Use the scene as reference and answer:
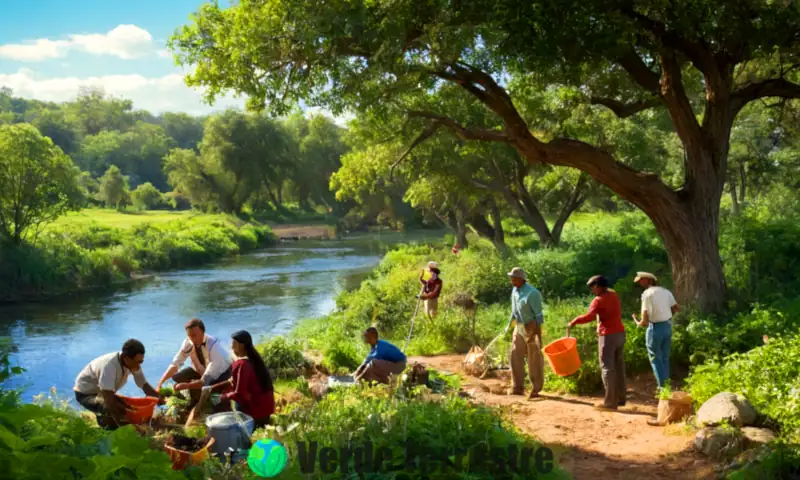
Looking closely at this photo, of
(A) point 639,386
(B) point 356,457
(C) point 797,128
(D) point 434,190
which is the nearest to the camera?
(B) point 356,457

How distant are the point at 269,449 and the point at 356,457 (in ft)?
2.22

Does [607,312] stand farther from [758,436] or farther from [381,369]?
[381,369]

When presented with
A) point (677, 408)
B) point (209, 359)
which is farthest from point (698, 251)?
point (209, 359)

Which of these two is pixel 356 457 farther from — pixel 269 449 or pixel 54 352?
pixel 54 352

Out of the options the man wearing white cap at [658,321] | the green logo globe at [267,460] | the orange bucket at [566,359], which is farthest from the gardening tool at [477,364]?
the green logo globe at [267,460]

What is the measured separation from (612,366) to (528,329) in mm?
1262

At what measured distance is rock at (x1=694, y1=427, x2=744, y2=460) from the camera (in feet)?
21.2

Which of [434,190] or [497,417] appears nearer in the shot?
[497,417]

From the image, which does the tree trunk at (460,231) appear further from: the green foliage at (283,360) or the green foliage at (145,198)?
the green foliage at (145,198)

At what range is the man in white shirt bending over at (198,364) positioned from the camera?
884cm

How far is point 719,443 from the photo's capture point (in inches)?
258

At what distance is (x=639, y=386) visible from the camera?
10.2m

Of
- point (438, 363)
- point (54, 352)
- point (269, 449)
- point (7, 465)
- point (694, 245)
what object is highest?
point (694, 245)

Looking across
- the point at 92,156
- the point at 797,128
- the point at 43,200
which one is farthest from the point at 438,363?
the point at 92,156
